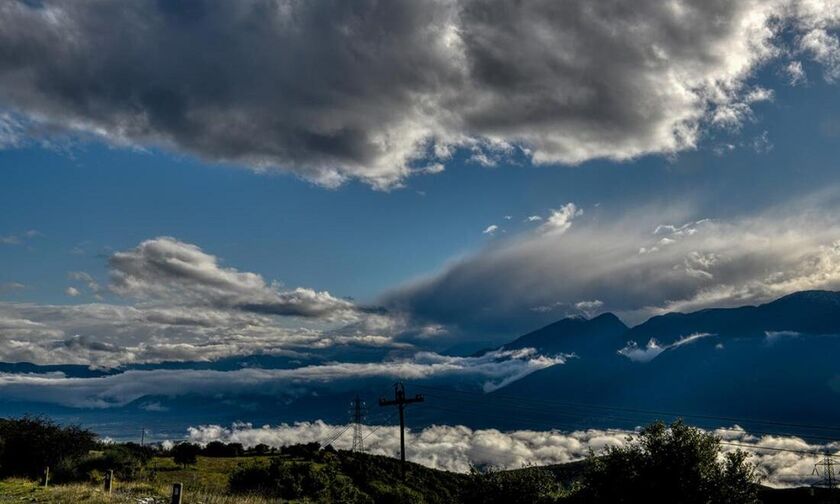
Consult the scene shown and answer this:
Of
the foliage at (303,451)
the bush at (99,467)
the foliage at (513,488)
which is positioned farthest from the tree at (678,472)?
the foliage at (303,451)

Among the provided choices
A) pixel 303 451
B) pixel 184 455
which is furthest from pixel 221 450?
pixel 184 455

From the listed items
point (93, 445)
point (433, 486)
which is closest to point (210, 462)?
point (93, 445)

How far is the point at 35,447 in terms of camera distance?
72.9 m

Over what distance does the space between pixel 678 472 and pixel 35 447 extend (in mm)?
72315

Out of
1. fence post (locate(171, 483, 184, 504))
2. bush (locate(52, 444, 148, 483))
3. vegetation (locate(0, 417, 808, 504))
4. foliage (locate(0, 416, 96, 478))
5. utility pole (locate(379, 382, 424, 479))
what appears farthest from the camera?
utility pole (locate(379, 382, 424, 479))

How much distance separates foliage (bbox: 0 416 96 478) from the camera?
235 feet

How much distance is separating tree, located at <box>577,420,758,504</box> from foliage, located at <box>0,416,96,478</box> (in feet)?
197

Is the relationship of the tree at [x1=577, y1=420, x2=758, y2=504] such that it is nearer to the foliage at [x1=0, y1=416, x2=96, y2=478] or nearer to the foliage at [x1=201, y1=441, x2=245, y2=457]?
the foliage at [x1=0, y1=416, x2=96, y2=478]

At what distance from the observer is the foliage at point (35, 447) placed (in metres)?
71.6

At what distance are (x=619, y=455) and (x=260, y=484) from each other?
53.3m

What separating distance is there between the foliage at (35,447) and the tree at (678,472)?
2359 inches

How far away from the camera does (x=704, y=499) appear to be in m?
40.3

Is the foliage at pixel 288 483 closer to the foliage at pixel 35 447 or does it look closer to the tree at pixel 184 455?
the tree at pixel 184 455

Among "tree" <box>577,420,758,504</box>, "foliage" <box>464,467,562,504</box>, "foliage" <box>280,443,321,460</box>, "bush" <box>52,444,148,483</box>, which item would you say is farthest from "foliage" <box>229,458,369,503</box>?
"tree" <box>577,420,758,504</box>
